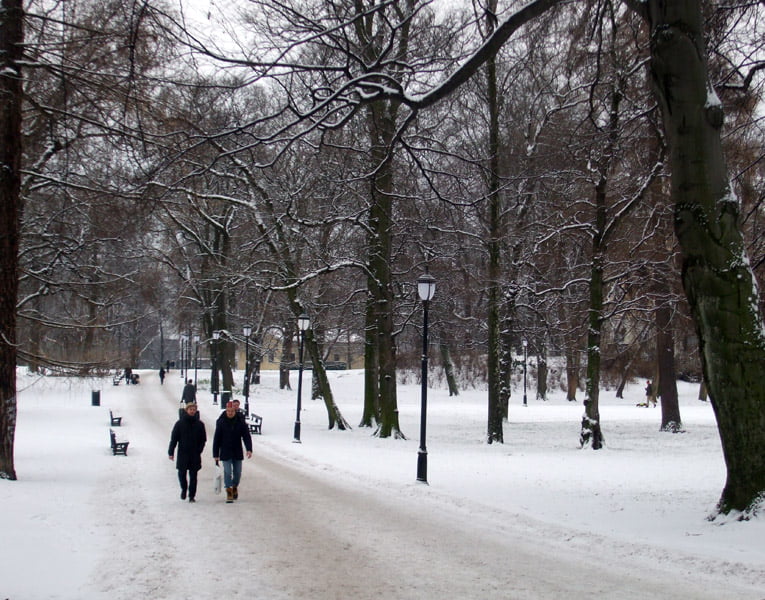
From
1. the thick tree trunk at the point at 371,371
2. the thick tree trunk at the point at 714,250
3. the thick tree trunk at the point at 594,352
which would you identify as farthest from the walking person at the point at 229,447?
the thick tree trunk at the point at 371,371

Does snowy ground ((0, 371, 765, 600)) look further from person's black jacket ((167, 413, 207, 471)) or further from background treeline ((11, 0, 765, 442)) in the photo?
background treeline ((11, 0, 765, 442))

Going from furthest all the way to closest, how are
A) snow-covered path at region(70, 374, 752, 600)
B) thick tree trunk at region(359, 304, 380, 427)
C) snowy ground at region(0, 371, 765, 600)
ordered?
thick tree trunk at region(359, 304, 380, 427) → snowy ground at region(0, 371, 765, 600) → snow-covered path at region(70, 374, 752, 600)

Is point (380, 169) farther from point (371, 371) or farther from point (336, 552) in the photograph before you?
point (371, 371)

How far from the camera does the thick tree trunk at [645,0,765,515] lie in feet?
28.6

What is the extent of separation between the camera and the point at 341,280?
32969mm

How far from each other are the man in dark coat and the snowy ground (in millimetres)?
352

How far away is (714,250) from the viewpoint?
8812 millimetres

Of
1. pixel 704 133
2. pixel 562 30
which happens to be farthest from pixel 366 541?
pixel 562 30

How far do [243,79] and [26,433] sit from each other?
60.0 ft

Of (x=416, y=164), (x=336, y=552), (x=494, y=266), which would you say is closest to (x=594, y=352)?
(x=494, y=266)

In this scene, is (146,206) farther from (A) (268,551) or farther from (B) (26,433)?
(B) (26,433)

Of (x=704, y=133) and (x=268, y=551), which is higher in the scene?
(x=704, y=133)

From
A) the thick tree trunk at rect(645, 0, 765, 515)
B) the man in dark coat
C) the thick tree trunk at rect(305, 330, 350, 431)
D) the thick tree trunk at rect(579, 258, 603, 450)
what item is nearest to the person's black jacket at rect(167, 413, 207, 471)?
the man in dark coat

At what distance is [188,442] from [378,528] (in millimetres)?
3812
